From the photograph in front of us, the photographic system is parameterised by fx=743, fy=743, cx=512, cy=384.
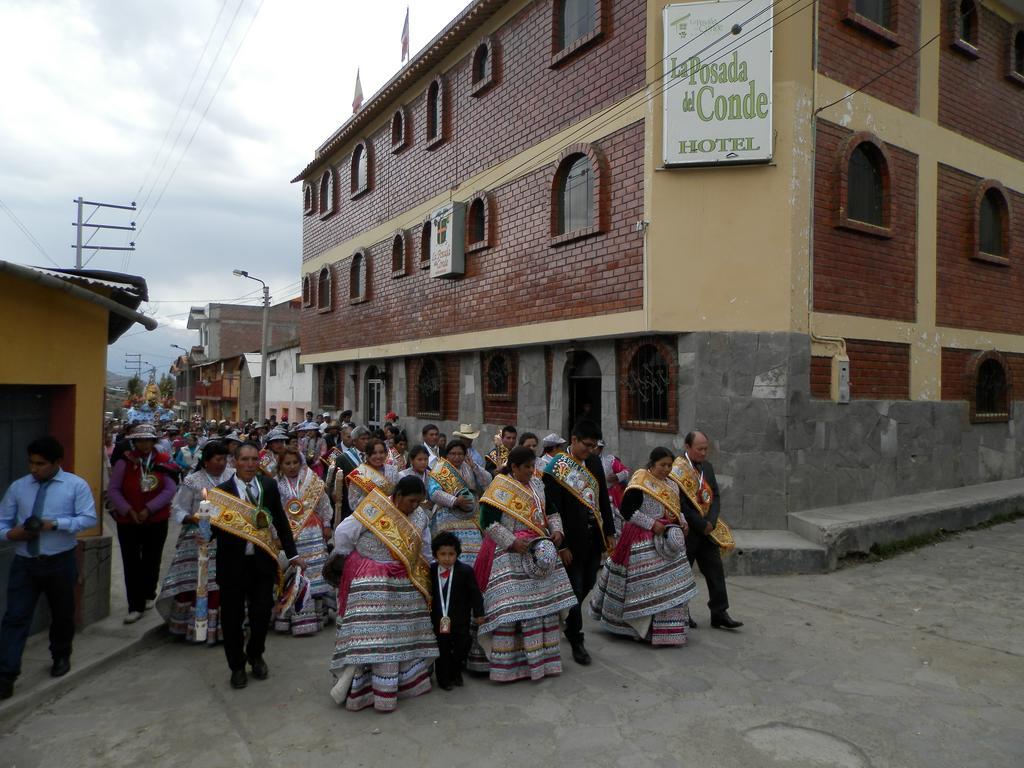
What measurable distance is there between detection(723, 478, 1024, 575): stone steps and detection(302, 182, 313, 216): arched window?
17773 mm

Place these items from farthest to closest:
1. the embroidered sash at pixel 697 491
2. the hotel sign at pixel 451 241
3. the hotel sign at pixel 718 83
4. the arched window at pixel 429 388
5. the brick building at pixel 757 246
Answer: the arched window at pixel 429 388
the hotel sign at pixel 451 241
the brick building at pixel 757 246
the hotel sign at pixel 718 83
the embroidered sash at pixel 697 491

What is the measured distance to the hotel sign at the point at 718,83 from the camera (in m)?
9.30

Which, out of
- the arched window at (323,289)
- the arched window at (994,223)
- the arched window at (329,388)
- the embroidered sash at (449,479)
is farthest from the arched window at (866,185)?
the arched window at (329,388)

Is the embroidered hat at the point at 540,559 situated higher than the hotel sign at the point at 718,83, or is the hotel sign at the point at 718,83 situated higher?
the hotel sign at the point at 718,83

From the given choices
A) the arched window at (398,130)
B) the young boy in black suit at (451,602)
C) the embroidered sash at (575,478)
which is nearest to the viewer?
the young boy in black suit at (451,602)

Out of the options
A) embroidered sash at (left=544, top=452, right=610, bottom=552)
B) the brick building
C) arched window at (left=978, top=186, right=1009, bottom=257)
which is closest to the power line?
the brick building

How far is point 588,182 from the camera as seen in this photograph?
11.1m

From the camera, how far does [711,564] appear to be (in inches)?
252

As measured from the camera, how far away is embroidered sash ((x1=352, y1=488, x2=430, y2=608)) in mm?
4832

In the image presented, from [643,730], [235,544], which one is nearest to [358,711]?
[235,544]

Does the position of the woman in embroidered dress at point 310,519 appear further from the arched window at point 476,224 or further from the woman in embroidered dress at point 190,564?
the arched window at point 476,224

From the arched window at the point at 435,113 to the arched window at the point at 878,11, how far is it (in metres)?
7.82

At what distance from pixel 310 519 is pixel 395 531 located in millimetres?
2140

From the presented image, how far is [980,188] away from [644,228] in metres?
6.34
